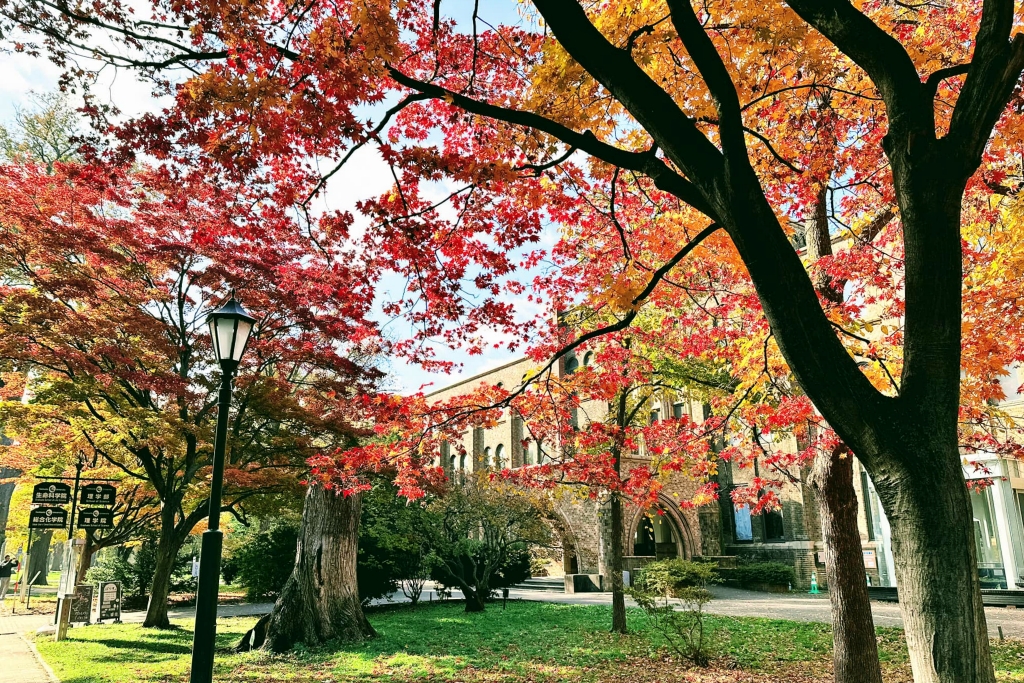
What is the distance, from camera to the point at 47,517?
13.8 meters

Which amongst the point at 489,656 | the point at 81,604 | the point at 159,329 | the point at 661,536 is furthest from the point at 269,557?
the point at 661,536

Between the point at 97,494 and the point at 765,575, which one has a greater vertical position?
the point at 97,494

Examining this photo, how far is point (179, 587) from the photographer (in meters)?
23.8

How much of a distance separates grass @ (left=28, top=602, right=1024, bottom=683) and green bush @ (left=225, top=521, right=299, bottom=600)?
479 cm

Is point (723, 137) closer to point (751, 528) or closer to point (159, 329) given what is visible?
point (159, 329)

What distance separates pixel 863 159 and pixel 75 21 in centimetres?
872

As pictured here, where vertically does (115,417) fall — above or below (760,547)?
above

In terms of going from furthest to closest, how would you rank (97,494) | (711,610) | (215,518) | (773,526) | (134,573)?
1. (773,526)
2. (134,573)
3. (711,610)
4. (97,494)
5. (215,518)

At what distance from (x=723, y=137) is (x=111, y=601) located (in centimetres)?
1778

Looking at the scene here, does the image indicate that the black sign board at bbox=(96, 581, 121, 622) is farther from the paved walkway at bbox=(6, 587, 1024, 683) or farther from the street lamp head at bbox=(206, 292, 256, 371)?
the street lamp head at bbox=(206, 292, 256, 371)

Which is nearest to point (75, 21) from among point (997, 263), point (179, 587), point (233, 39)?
point (233, 39)

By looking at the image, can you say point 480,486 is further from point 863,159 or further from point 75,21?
point 75,21

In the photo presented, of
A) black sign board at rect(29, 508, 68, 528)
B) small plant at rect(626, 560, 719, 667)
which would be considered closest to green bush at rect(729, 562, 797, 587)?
small plant at rect(626, 560, 719, 667)

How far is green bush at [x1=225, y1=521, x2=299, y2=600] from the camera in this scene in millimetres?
18750
